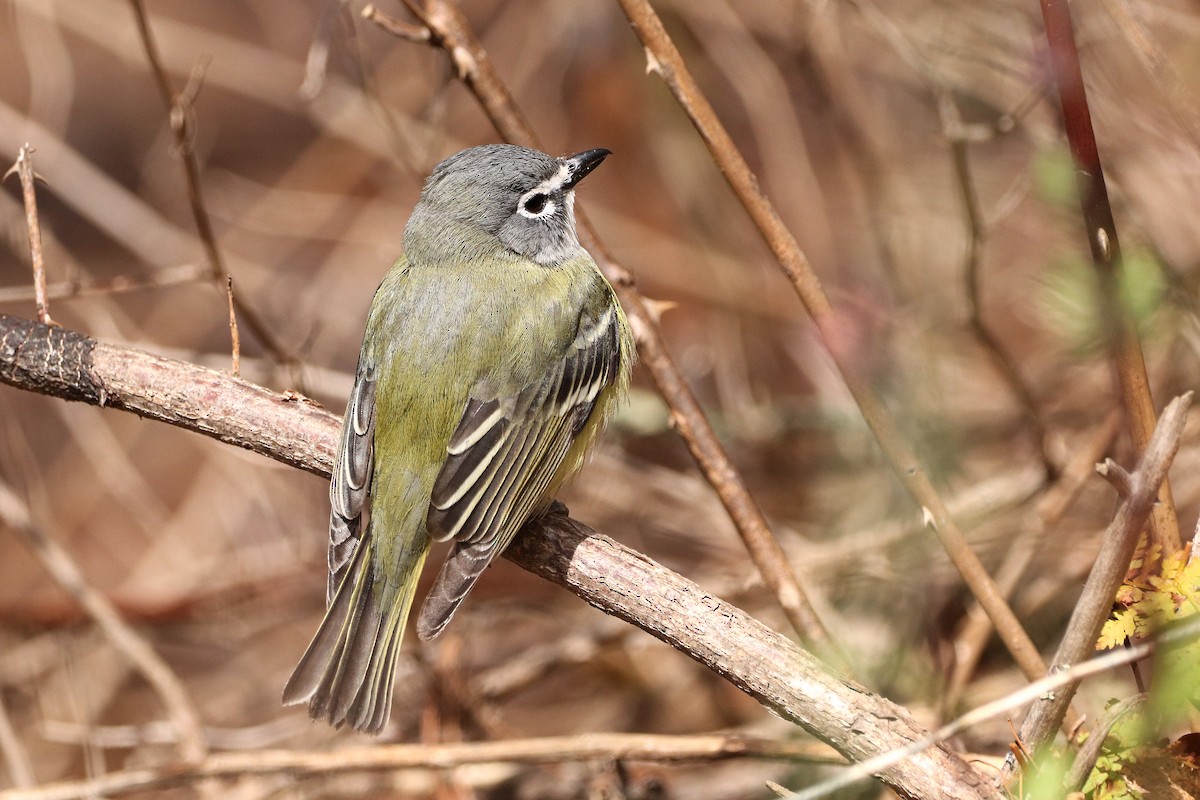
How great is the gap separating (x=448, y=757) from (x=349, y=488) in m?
0.97

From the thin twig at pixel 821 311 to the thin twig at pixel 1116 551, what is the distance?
0.59m

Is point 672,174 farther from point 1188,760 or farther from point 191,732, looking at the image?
point 1188,760

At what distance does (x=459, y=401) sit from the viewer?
3.53 m

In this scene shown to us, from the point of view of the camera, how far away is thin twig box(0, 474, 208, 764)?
13.2 feet

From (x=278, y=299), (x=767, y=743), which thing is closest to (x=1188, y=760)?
(x=767, y=743)

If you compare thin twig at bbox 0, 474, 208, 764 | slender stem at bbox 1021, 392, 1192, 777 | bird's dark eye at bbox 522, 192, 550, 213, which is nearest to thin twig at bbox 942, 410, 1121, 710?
slender stem at bbox 1021, 392, 1192, 777

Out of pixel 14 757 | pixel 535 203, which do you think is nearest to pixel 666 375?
pixel 535 203

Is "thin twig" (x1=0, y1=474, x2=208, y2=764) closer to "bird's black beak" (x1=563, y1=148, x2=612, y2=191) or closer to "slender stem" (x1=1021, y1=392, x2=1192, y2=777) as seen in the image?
"bird's black beak" (x1=563, y1=148, x2=612, y2=191)

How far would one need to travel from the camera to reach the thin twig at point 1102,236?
8.49 feet

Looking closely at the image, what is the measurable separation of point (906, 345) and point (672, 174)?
2114mm

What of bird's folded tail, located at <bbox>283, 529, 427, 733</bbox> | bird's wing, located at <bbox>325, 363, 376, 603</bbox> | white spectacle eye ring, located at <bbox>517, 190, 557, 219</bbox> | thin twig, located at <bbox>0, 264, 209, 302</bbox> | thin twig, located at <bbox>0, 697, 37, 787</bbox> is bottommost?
thin twig, located at <bbox>0, 697, 37, 787</bbox>

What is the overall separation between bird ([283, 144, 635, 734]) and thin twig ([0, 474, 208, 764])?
1.09m

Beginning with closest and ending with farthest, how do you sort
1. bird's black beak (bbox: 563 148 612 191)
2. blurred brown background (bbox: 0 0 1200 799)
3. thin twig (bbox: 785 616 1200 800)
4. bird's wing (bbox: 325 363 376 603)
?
thin twig (bbox: 785 616 1200 800), bird's wing (bbox: 325 363 376 603), bird's black beak (bbox: 563 148 612 191), blurred brown background (bbox: 0 0 1200 799)

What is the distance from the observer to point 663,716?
521 centimetres
